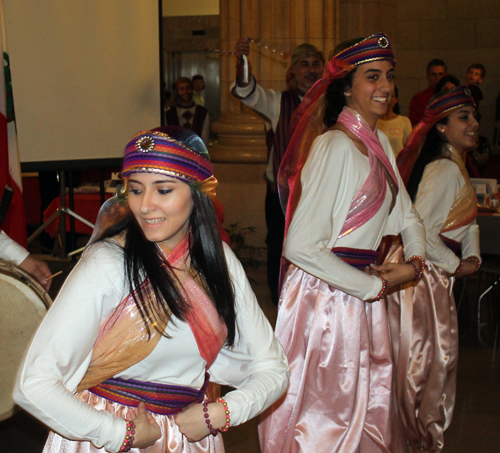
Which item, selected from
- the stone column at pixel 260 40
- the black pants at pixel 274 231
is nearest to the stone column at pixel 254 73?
the stone column at pixel 260 40

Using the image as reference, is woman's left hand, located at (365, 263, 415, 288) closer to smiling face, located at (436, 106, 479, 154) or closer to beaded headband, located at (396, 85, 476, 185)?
beaded headband, located at (396, 85, 476, 185)

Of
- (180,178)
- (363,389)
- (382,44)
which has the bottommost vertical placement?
(363,389)

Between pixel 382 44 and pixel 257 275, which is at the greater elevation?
pixel 382 44

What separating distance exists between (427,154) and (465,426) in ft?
4.71

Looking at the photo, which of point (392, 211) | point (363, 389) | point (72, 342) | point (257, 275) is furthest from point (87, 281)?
point (257, 275)

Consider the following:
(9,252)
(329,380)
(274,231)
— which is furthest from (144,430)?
(274,231)

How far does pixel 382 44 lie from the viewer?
97.6 inches

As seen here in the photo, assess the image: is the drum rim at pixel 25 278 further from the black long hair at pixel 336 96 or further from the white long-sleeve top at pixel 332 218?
the black long hair at pixel 336 96

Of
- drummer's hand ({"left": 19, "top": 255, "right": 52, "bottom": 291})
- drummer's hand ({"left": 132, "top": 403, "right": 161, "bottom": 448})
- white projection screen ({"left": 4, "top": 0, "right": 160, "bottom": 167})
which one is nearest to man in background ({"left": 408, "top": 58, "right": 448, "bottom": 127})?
white projection screen ({"left": 4, "top": 0, "right": 160, "bottom": 167})

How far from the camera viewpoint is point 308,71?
14.9 ft

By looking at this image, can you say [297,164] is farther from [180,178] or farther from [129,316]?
[129,316]

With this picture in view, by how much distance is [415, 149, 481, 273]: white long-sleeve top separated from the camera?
3041 mm

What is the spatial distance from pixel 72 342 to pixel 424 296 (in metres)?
2.14

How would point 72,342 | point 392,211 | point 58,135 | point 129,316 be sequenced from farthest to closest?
point 58,135
point 392,211
point 129,316
point 72,342
